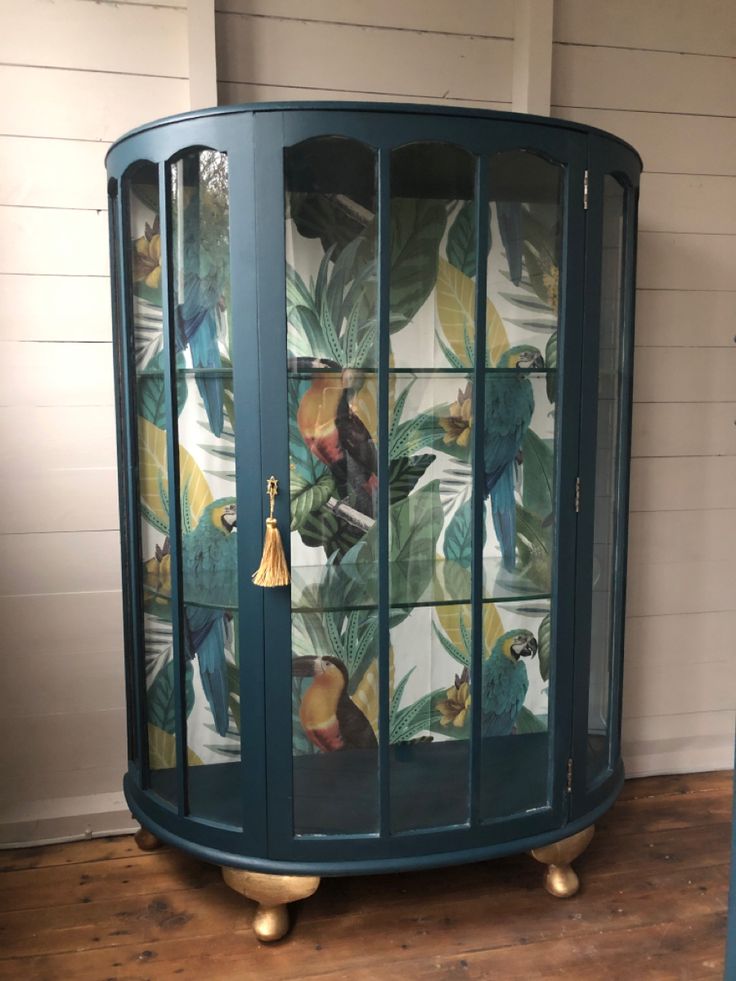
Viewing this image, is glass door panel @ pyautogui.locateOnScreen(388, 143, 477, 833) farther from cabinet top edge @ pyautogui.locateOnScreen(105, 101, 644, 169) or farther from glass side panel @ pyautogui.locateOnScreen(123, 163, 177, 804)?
glass side panel @ pyautogui.locateOnScreen(123, 163, 177, 804)

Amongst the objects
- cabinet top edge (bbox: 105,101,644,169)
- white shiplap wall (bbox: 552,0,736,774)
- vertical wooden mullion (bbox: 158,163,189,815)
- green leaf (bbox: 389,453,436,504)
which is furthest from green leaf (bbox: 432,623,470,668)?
cabinet top edge (bbox: 105,101,644,169)

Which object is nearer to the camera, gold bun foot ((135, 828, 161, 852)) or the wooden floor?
the wooden floor

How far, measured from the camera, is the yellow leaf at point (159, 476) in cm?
149

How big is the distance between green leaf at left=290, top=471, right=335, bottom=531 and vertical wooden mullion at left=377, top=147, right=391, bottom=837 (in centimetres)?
9

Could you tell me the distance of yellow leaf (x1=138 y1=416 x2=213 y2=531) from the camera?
58.7 inches

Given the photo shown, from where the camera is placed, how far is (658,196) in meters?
1.98

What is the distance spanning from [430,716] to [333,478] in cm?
49

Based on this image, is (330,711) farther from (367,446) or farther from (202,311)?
(202,311)

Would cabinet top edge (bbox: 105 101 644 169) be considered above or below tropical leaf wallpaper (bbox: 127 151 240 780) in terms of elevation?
above

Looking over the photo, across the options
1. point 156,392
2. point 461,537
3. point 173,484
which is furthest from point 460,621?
point 156,392

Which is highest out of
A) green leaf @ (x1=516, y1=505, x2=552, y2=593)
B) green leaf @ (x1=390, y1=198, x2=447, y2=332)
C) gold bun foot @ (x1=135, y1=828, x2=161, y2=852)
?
green leaf @ (x1=390, y1=198, x2=447, y2=332)

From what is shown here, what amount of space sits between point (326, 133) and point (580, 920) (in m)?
1.51

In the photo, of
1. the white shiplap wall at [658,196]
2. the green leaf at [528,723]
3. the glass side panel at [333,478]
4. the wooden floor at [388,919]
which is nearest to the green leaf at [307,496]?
the glass side panel at [333,478]

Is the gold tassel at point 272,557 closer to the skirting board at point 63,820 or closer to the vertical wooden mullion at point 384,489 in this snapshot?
the vertical wooden mullion at point 384,489
